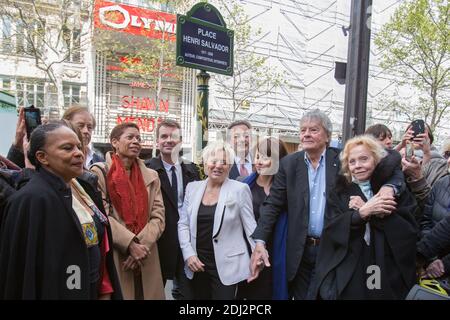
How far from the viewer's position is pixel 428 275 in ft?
9.02

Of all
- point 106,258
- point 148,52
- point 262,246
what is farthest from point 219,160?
point 148,52

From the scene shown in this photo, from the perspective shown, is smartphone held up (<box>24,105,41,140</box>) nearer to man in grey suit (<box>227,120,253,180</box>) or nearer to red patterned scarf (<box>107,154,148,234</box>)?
red patterned scarf (<box>107,154,148,234</box>)

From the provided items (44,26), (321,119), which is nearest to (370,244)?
(321,119)

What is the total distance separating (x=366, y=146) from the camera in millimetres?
2699

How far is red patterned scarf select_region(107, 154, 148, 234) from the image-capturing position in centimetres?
328

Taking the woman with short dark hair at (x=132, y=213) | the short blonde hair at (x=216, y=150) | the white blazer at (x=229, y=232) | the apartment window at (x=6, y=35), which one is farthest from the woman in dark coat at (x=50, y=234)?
the apartment window at (x=6, y=35)

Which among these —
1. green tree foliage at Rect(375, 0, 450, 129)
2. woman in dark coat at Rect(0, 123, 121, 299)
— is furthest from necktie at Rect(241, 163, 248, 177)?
green tree foliage at Rect(375, 0, 450, 129)

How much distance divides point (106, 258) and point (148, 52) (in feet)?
56.1

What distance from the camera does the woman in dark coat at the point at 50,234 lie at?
2078 mm

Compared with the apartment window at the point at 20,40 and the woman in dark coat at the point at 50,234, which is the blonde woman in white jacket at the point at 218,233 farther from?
the apartment window at the point at 20,40

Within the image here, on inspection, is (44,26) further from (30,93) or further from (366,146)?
(366,146)

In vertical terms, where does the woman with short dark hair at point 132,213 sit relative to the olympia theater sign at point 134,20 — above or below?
below
